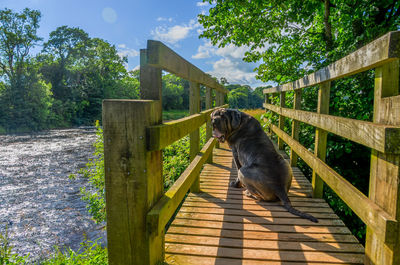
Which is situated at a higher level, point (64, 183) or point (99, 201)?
point (99, 201)

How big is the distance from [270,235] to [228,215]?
551 millimetres

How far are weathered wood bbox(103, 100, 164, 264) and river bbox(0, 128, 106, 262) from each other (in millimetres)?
4593

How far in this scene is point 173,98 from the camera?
6384cm

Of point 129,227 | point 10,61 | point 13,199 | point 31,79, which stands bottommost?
point 13,199

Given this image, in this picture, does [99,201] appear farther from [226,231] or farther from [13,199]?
[13,199]

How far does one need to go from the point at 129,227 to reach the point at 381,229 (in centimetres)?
141

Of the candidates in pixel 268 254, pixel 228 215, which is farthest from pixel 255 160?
pixel 268 254

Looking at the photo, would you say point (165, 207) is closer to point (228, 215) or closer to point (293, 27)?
point (228, 215)

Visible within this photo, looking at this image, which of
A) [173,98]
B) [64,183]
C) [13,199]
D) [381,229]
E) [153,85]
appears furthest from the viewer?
[173,98]

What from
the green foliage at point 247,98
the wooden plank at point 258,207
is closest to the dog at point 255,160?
the wooden plank at point 258,207

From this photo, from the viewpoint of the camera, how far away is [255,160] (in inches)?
128

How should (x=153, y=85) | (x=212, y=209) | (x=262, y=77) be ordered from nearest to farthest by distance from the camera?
(x=153, y=85) < (x=212, y=209) < (x=262, y=77)

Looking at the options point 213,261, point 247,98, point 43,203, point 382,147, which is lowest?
point 43,203

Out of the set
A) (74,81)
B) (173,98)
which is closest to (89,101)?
(74,81)
